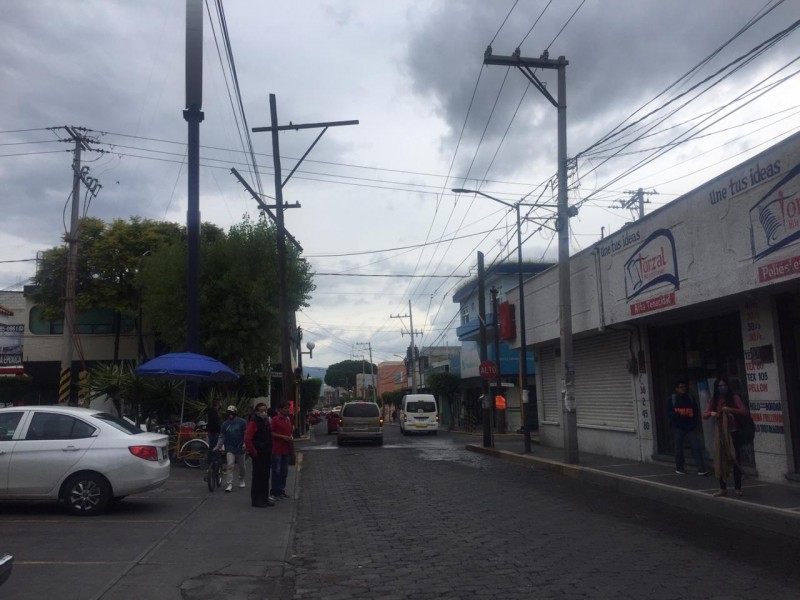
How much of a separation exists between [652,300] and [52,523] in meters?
11.5

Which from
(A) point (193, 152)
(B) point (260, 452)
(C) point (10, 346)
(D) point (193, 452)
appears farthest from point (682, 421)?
(C) point (10, 346)

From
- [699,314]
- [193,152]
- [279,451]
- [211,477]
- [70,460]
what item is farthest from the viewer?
[193,152]

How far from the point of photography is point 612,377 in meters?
19.3

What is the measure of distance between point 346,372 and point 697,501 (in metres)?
128

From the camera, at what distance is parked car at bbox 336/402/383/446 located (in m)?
29.4

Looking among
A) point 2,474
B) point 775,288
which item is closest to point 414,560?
point 2,474

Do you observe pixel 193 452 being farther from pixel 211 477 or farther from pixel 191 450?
pixel 211 477

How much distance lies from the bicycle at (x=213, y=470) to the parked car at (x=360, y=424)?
49.6 ft

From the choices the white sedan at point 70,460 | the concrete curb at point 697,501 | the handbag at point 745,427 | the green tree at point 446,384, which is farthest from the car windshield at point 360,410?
the green tree at point 446,384

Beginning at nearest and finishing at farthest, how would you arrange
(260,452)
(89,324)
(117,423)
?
(117,423) < (260,452) < (89,324)

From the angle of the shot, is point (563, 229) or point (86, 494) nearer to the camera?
point (86, 494)

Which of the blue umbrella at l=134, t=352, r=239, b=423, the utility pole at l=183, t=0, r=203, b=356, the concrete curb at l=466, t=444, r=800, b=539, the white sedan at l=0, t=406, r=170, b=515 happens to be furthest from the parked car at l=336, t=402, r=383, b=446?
the white sedan at l=0, t=406, r=170, b=515

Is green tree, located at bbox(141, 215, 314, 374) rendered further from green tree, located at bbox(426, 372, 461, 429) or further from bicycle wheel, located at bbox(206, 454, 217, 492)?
green tree, located at bbox(426, 372, 461, 429)

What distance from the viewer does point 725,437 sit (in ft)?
35.0
